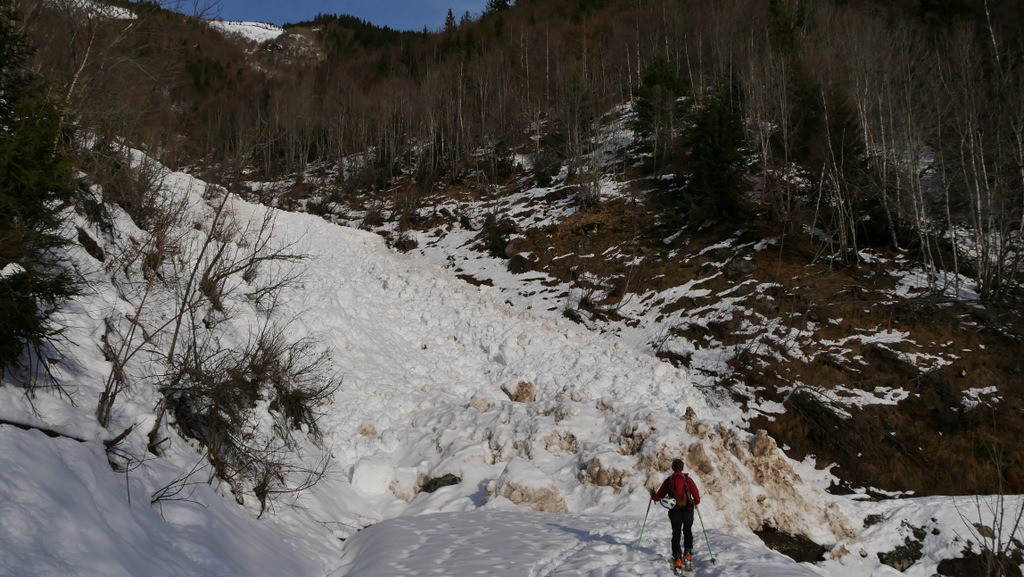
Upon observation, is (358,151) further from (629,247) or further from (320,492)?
(320,492)

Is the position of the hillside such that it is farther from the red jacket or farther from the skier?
the red jacket

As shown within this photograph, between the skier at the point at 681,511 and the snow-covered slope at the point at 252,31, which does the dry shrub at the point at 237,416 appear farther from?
the snow-covered slope at the point at 252,31

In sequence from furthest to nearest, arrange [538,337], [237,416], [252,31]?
[252,31]
[538,337]
[237,416]

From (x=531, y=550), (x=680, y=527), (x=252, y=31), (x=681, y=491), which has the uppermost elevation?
(x=252, y=31)

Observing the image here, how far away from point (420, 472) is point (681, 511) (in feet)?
19.0

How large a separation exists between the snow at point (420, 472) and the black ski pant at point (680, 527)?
0.35 m

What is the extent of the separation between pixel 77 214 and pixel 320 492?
269 inches

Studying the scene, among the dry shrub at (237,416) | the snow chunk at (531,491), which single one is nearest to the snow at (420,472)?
the snow chunk at (531,491)

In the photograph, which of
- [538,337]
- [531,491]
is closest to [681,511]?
[531,491]

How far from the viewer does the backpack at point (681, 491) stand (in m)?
6.67

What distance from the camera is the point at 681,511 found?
21.7ft

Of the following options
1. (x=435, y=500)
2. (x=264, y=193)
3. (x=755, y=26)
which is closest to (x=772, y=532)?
(x=435, y=500)

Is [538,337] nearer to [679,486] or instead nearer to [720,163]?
[679,486]

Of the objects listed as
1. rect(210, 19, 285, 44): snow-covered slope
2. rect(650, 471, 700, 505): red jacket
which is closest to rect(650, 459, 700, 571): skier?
rect(650, 471, 700, 505): red jacket
